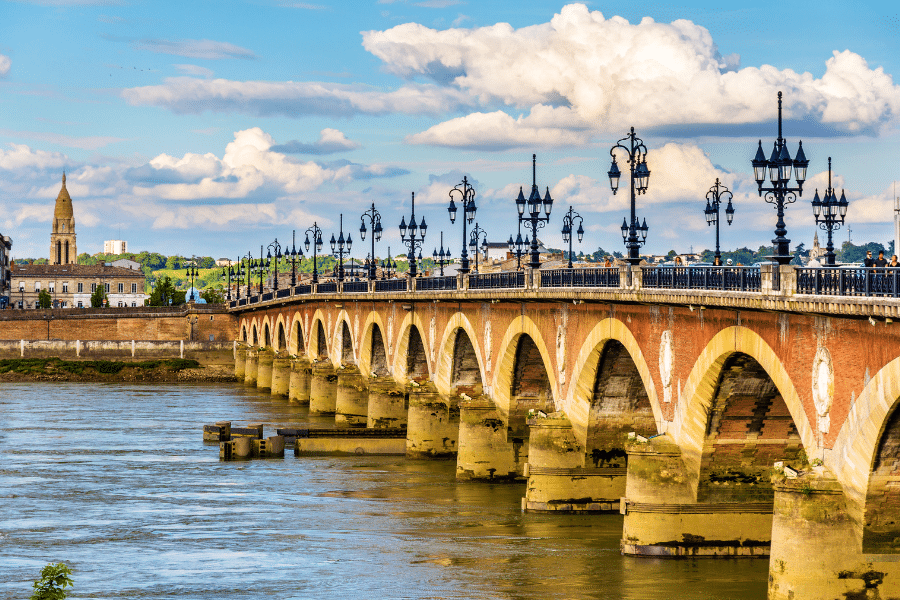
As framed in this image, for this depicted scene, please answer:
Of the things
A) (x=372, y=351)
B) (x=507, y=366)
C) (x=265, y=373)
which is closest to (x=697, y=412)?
(x=507, y=366)

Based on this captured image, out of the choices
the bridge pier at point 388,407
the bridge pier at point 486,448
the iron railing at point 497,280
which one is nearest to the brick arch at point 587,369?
the iron railing at point 497,280

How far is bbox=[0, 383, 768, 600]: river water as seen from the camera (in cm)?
2670

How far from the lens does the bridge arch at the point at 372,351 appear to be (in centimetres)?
6481

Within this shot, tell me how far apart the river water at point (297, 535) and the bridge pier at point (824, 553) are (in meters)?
4.36

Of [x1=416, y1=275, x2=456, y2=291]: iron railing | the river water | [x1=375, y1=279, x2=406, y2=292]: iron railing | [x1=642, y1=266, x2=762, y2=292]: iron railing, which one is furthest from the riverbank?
[x1=642, y1=266, x2=762, y2=292]: iron railing

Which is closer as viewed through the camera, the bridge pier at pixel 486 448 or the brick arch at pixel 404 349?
the bridge pier at pixel 486 448

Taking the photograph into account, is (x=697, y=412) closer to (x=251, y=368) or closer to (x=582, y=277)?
(x=582, y=277)

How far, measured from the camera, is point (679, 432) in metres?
27.5

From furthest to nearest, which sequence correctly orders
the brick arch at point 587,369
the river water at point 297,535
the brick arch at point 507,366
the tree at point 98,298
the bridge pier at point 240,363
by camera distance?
1. the tree at point 98,298
2. the bridge pier at point 240,363
3. the brick arch at point 507,366
4. the brick arch at point 587,369
5. the river water at point 297,535

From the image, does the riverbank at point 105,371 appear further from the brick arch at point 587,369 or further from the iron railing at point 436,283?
the brick arch at point 587,369

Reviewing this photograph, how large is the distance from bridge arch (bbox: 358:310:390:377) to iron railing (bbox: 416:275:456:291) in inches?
393

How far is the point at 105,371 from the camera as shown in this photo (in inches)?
4065

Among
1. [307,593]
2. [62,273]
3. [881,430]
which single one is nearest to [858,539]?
[881,430]

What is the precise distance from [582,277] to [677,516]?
8727 mm
